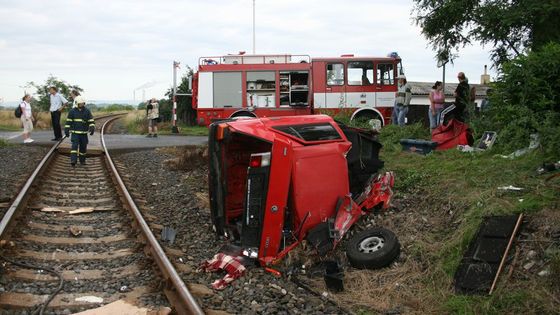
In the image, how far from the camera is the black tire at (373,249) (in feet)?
17.8

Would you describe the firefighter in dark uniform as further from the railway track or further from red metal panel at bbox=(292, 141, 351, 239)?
red metal panel at bbox=(292, 141, 351, 239)

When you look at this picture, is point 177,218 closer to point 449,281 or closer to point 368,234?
point 368,234

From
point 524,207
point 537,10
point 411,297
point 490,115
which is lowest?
point 411,297

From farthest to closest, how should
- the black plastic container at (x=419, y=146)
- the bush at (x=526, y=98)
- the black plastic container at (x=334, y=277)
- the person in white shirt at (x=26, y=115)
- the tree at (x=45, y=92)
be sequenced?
the tree at (x=45, y=92) < the person in white shirt at (x=26, y=115) < the black plastic container at (x=419, y=146) < the bush at (x=526, y=98) < the black plastic container at (x=334, y=277)

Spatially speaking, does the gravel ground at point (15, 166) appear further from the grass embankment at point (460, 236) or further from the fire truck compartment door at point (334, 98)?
the fire truck compartment door at point (334, 98)

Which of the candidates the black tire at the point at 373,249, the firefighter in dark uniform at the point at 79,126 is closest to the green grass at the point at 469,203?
the black tire at the point at 373,249

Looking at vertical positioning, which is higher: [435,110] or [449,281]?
[435,110]

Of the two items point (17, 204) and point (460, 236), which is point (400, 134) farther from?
point (17, 204)

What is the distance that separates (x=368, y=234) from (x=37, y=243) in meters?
3.80

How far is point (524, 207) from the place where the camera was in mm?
5324

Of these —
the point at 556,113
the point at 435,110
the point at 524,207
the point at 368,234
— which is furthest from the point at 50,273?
the point at 435,110

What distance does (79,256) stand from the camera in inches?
231

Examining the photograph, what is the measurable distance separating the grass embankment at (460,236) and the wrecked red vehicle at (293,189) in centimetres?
33

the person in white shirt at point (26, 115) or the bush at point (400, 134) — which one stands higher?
the person in white shirt at point (26, 115)
